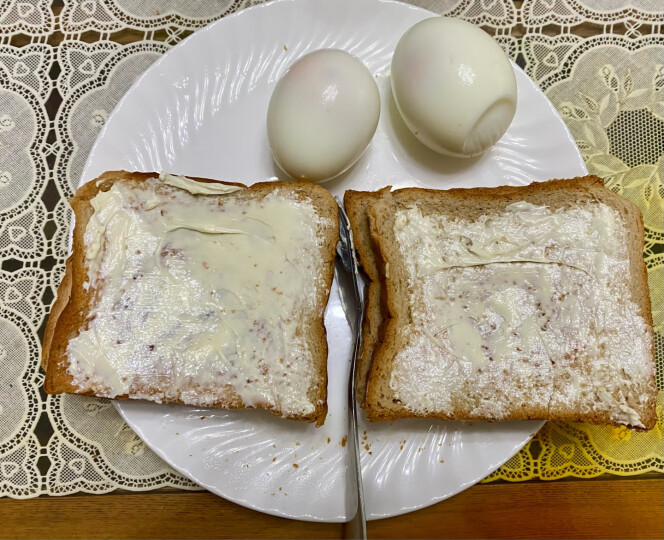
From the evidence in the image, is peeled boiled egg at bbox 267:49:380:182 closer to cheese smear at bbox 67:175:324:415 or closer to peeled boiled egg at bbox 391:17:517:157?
peeled boiled egg at bbox 391:17:517:157

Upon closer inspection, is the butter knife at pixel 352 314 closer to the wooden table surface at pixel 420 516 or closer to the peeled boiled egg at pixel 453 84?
the wooden table surface at pixel 420 516

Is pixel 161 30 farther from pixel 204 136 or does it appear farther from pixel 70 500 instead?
pixel 70 500

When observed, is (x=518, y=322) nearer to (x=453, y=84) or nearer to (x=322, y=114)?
(x=453, y=84)

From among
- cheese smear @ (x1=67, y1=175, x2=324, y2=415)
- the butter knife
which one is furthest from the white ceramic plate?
cheese smear @ (x1=67, y1=175, x2=324, y2=415)

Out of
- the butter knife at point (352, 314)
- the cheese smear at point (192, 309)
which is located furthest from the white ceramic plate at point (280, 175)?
the cheese smear at point (192, 309)

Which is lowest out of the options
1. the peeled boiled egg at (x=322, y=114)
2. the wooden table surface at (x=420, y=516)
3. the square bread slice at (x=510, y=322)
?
the wooden table surface at (x=420, y=516)

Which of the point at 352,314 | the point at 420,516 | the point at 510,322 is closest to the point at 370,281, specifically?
the point at 352,314
